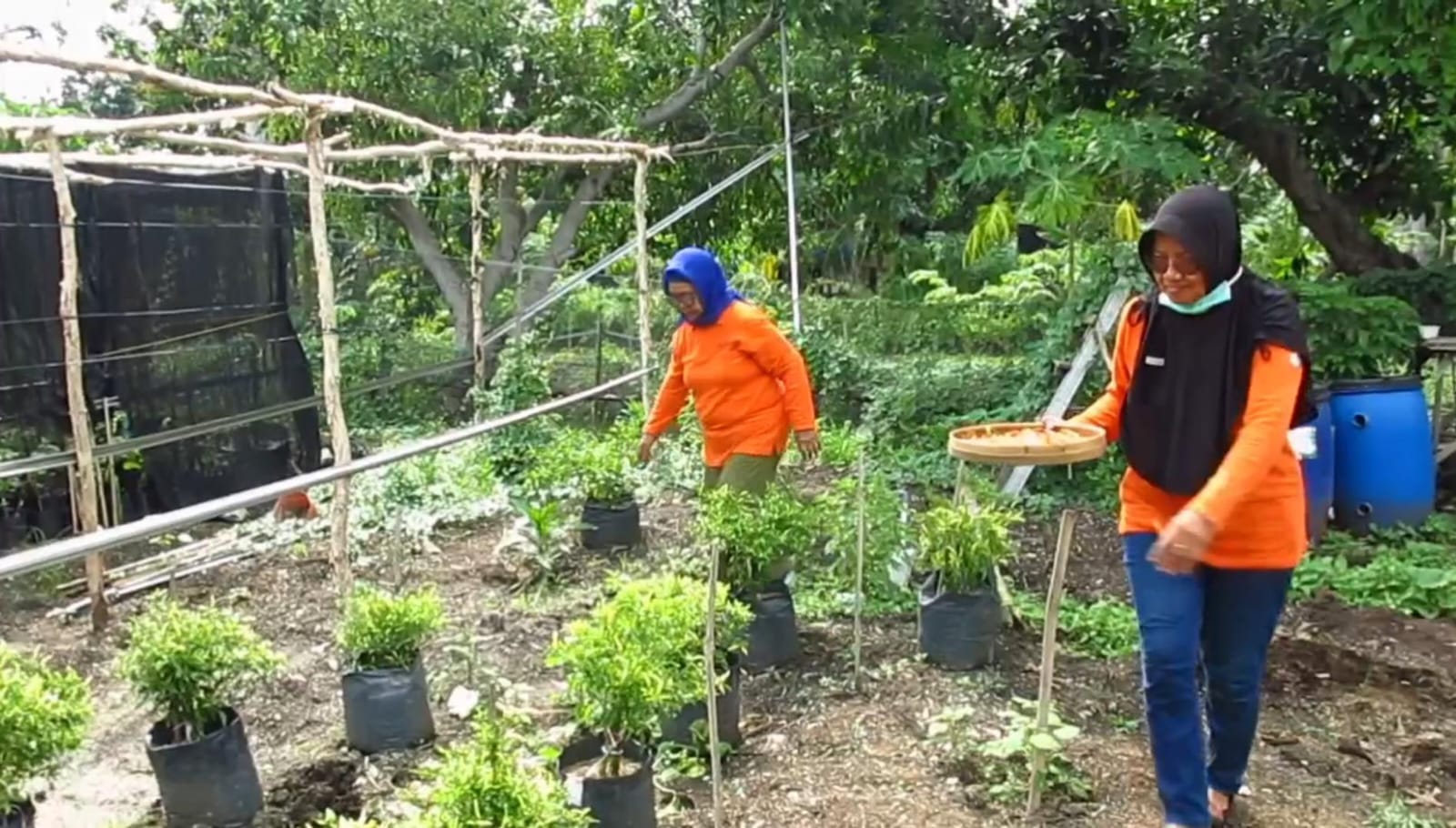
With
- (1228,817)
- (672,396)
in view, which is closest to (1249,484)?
(1228,817)

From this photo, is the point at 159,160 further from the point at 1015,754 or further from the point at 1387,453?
the point at 1387,453

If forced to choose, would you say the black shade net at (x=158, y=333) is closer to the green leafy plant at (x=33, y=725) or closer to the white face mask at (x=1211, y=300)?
the green leafy plant at (x=33, y=725)

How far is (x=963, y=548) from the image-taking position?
12.2ft

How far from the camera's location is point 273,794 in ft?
10.4

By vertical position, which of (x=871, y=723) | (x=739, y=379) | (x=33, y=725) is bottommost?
(x=871, y=723)

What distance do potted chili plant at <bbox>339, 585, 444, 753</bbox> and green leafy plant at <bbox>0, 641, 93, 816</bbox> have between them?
0.76m

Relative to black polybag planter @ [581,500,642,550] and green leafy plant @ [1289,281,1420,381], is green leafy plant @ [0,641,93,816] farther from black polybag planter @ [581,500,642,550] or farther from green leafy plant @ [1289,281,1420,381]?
green leafy plant @ [1289,281,1420,381]

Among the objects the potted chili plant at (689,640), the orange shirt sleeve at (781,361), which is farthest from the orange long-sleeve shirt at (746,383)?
the potted chili plant at (689,640)

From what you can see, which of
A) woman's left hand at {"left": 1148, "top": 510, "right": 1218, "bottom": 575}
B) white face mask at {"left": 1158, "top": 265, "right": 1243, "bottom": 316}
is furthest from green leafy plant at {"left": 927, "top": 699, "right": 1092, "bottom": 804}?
white face mask at {"left": 1158, "top": 265, "right": 1243, "bottom": 316}

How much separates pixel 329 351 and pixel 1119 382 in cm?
295

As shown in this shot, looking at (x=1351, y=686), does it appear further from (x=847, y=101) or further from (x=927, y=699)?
(x=847, y=101)

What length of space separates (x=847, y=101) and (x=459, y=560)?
529 cm

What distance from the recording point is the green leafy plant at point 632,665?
8.18 feet

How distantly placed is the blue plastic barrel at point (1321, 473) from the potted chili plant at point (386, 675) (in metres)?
3.73
